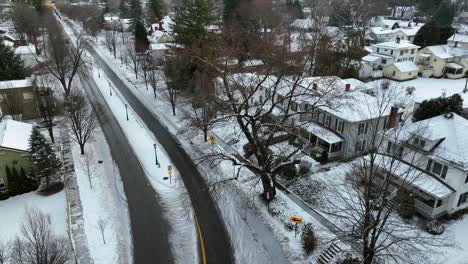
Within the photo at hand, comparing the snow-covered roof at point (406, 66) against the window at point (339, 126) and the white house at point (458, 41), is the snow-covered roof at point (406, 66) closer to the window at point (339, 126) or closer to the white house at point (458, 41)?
the white house at point (458, 41)

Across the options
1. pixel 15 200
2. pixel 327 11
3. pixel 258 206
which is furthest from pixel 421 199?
pixel 327 11

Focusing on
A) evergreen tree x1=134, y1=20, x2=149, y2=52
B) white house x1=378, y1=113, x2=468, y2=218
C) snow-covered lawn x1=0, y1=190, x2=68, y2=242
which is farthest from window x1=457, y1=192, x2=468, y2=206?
evergreen tree x1=134, y1=20, x2=149, y2=52

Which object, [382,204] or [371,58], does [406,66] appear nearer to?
[371,58]

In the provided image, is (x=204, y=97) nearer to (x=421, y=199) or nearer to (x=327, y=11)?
(x=421, y=199)

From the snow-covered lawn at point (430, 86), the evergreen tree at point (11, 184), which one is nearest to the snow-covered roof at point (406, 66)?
the snow-covered lawn at point (430, 86)

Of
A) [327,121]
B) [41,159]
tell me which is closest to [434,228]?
[327,121]

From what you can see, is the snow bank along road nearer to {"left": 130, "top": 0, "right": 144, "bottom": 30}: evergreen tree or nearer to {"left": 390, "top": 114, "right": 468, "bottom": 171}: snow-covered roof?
{"left": 390, "top": 114, "right": 468, "bottom": 171}: snow-covered roof
